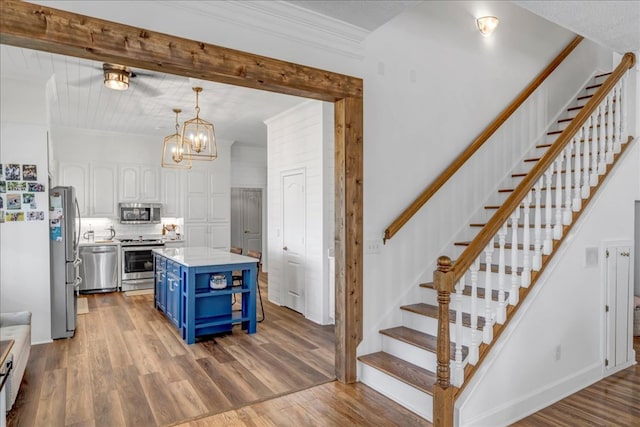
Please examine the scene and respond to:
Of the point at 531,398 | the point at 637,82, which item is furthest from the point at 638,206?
the point at 531,398

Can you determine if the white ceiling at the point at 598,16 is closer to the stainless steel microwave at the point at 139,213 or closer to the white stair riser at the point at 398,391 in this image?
the white stair riser at the point at 398,391

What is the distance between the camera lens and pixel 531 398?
9.86 feet

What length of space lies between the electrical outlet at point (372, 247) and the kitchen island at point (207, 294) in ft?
5.75

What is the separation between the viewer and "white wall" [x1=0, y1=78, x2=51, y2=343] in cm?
431

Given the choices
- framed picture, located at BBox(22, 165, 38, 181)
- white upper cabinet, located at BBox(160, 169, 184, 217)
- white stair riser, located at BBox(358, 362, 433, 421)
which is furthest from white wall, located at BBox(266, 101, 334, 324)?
framed picture, located at BBox(22, 165, 38, 181)

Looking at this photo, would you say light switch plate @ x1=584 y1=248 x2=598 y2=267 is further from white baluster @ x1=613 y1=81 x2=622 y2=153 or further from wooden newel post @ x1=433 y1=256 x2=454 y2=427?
wooden newel post @ x1=433 y1=256 x2=454 y2=427

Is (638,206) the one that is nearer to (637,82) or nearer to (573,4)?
(637,82)

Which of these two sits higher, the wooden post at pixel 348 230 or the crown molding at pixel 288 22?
the crown molding at pixel 288 22

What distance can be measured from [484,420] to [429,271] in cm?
156

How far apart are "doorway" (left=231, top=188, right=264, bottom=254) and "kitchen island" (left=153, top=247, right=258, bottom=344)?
4793 mm

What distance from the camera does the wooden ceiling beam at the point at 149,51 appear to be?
222 centimetres

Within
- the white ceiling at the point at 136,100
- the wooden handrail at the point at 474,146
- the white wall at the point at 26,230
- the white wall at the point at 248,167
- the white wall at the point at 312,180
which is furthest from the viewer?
the white wall at the point at 248,167

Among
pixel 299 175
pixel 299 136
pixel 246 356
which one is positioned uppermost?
pixel 299 136

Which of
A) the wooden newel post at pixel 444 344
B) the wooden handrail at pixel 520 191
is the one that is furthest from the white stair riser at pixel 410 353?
the wooden handrail at pixel 520 191
